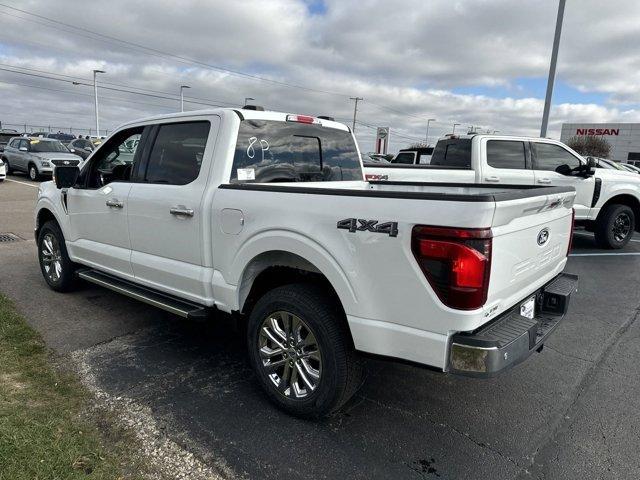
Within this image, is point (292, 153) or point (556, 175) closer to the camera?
point (292, 153)

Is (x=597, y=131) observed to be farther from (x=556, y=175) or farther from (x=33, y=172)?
(x=33, y=172)

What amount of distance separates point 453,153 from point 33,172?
56.4 feet

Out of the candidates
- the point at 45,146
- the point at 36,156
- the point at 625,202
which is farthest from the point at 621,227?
the point at 45,146

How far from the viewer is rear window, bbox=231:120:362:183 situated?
3469 millimetres

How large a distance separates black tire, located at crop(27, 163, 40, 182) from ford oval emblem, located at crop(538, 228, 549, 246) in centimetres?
2036

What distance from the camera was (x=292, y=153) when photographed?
3.83m

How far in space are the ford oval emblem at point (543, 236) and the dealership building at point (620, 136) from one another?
5436cm

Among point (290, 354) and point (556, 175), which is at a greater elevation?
point (556, 175)

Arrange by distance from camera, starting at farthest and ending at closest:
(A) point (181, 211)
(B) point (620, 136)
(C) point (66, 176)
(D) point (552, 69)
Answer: (B) point (620, 136) < (D) point (552, 69) < (C) point (66, 176) < (A) point (181, 211)

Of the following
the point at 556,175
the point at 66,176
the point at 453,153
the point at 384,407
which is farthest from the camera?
the point at 453,153

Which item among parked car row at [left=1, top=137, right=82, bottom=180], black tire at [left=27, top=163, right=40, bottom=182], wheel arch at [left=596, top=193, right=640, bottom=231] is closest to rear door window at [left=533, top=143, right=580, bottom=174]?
wheel arch at [left=596, top=193, right=640, bottom=231]

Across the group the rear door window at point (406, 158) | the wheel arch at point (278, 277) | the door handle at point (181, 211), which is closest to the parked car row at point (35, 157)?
the rear door window at point (406, 158)

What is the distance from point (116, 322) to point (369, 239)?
10.3ft

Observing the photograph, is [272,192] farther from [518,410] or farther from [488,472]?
[518,410]
